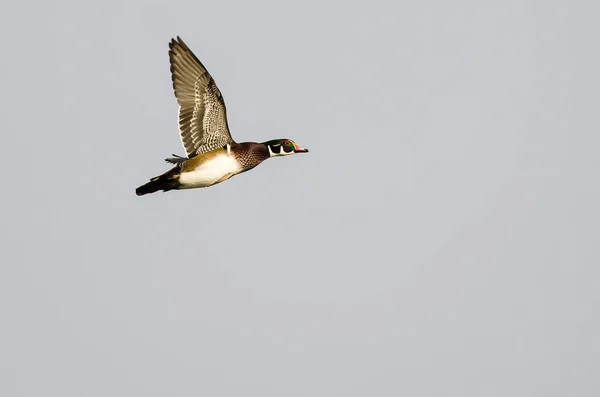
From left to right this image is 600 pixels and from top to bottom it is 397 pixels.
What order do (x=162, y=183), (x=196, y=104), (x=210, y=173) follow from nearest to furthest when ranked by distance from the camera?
(x=162, y=183) → (x=210, y=173) → (x=196, y=104)

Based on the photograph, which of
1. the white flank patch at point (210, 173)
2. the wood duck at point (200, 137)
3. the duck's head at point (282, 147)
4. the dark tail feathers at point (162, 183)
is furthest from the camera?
the duck's head at point (282, 147)

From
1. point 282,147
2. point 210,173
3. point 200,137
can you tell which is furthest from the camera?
point 282,147

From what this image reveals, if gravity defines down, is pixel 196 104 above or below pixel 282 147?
above

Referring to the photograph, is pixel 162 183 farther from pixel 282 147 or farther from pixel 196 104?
pixel 282 147

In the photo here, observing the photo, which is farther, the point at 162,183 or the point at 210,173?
the point at 210,173

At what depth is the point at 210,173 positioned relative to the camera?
75.4 ft

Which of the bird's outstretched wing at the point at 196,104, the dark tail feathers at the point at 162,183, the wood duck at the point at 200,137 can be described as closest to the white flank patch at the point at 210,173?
the wood duck at the point at 200,137

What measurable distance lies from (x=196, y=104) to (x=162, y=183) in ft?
6.42

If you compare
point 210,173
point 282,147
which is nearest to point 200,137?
point 210,173

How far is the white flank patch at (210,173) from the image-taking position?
903 inches

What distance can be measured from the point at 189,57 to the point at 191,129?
1.65 metres

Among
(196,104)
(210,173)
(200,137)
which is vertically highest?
(196,104)

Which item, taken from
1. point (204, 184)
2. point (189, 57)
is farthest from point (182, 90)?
point (204, 184)

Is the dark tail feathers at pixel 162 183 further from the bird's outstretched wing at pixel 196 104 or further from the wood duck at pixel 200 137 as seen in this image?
the bird's outstretched wing at pixel 196 104
